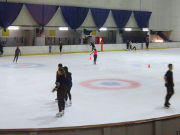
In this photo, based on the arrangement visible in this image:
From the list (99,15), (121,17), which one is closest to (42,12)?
(99,15)

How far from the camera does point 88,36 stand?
34781mm

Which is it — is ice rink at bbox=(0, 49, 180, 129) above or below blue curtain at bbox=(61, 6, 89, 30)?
below

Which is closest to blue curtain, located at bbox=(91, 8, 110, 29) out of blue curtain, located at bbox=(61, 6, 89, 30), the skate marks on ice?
blue curtain, located at bbox=(61, 6, 89, 30)

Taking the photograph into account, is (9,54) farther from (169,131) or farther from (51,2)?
(169,131)

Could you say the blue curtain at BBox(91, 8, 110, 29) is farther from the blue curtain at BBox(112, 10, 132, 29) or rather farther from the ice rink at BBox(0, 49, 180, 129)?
the ice rink at BBox(0, 49, 180, 129)

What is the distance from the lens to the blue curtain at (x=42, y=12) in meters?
30.3

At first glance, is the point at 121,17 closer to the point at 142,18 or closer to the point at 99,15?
the point at 99,15

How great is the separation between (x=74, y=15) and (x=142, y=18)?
11078 millimetres

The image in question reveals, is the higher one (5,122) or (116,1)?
(116,1)

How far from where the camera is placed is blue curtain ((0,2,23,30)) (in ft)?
91.6

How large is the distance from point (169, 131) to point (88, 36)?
29960 mm

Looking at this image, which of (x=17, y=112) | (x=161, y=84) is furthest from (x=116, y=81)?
(x=17, y=112)

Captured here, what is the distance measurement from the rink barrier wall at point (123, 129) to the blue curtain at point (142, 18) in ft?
114

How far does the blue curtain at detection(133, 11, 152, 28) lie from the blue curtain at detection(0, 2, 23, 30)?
16713 mm
